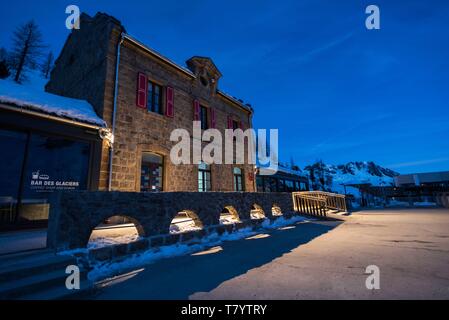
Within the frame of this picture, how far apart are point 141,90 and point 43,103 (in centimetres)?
331

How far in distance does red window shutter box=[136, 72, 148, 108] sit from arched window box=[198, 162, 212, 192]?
12.7 ft

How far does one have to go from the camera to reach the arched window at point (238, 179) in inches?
536

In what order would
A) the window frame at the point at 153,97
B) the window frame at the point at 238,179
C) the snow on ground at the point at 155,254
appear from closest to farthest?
1. the snow on ground at the point at 155,254
2. the window frame at the point at 153,97
3. the window frame at the point at 238,179

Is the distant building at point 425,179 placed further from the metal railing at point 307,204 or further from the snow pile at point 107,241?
the snow pile at point 107,241

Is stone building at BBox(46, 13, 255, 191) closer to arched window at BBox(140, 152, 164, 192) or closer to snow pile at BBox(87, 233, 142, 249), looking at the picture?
arched window at BBox(140, 152, 164, 192)

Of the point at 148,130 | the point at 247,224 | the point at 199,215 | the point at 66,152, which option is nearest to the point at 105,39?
the point at 148,130

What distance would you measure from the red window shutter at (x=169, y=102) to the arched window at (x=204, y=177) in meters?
2.81

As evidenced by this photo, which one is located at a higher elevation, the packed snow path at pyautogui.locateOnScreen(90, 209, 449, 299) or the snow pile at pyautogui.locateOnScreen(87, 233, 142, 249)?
the snow pile at pyautogui.locateOnScreen(87, 233, 142, 249)

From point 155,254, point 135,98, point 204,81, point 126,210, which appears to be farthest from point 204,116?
point 155,254

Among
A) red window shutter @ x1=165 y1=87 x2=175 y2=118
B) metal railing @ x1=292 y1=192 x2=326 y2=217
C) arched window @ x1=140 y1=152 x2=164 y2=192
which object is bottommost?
metal railing @ x1=292 y1=192 x2=326 y2=217

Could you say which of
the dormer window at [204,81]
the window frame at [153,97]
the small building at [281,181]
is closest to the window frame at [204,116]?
the dormer window at [204,81]

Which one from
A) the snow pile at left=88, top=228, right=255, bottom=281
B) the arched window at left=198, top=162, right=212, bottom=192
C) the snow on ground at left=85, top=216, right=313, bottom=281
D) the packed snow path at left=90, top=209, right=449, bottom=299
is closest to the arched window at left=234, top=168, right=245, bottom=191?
the arched window at left=198, top=162, right=212, bottom=192

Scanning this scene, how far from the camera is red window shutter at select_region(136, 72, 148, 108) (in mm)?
8812
